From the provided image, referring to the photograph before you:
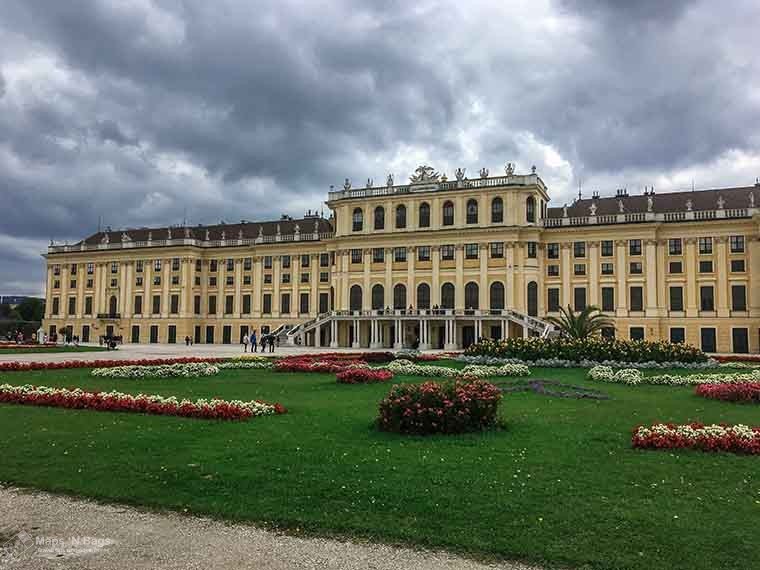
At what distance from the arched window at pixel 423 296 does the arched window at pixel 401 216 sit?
21.4ft

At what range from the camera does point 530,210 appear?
62.4m

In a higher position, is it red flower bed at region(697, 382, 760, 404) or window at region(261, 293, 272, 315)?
window at region(261, 293, 272, 315)

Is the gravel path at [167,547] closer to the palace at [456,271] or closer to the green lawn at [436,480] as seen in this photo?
the green lawn at [436,480]

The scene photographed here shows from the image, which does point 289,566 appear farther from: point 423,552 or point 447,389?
point 447,389

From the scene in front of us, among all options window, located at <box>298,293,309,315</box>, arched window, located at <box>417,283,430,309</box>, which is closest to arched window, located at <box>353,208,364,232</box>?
arched window, located at <box>417,283,430,309</box>

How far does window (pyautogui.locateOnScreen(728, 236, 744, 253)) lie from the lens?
56125mm

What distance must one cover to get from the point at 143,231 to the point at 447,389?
81.1 m

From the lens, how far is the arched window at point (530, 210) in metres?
62.1

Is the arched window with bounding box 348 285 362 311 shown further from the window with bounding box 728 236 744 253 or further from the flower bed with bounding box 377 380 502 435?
the flower bed with bounding box 377 380 502 435


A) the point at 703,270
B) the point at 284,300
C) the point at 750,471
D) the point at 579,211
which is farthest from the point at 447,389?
the point at 284,300

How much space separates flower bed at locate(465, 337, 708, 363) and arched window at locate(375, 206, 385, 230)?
1416 inches

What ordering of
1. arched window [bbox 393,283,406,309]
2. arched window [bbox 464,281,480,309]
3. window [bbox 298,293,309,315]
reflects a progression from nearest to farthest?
1. arched window [bbox 464,281,480,309]
2. arched window [bbox 393,283,406,309]
3. window [bbox 298,293,309,315]

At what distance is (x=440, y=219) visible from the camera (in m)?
64.7

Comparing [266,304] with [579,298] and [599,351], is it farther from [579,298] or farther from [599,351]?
[599,351]
